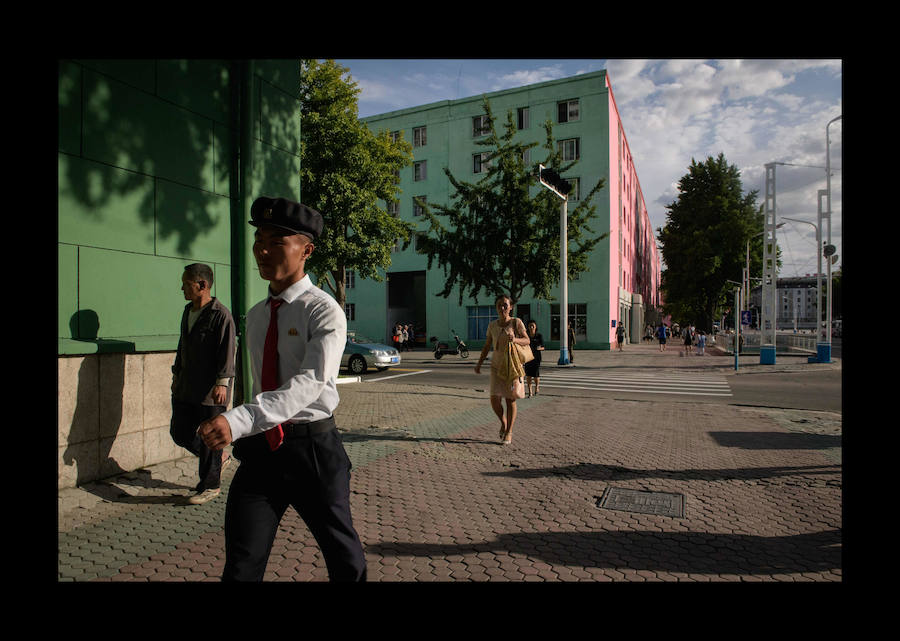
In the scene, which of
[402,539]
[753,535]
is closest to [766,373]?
[753,535]

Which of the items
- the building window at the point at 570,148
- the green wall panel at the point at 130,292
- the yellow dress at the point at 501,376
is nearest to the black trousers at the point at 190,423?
the green wall panel at the point at 130,292

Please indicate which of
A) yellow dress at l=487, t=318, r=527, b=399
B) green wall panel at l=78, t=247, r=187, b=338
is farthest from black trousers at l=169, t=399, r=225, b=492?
yellow dress at l=487, t=318, r=527, b=399

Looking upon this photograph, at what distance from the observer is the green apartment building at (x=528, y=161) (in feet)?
110

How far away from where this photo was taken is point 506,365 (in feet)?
22.1

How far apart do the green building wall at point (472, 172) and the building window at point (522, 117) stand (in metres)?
0.28

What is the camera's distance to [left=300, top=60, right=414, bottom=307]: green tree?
61.9 ft

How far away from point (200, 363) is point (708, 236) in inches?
1841

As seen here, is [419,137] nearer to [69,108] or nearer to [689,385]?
[689,385]

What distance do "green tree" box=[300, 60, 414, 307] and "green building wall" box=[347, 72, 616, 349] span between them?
12762 mm

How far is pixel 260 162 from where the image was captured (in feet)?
22.5

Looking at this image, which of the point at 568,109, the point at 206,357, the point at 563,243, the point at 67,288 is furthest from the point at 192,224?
the point at 568,109

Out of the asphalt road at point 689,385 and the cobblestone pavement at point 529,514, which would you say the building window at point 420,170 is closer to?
the asphalt road at point 689,385
